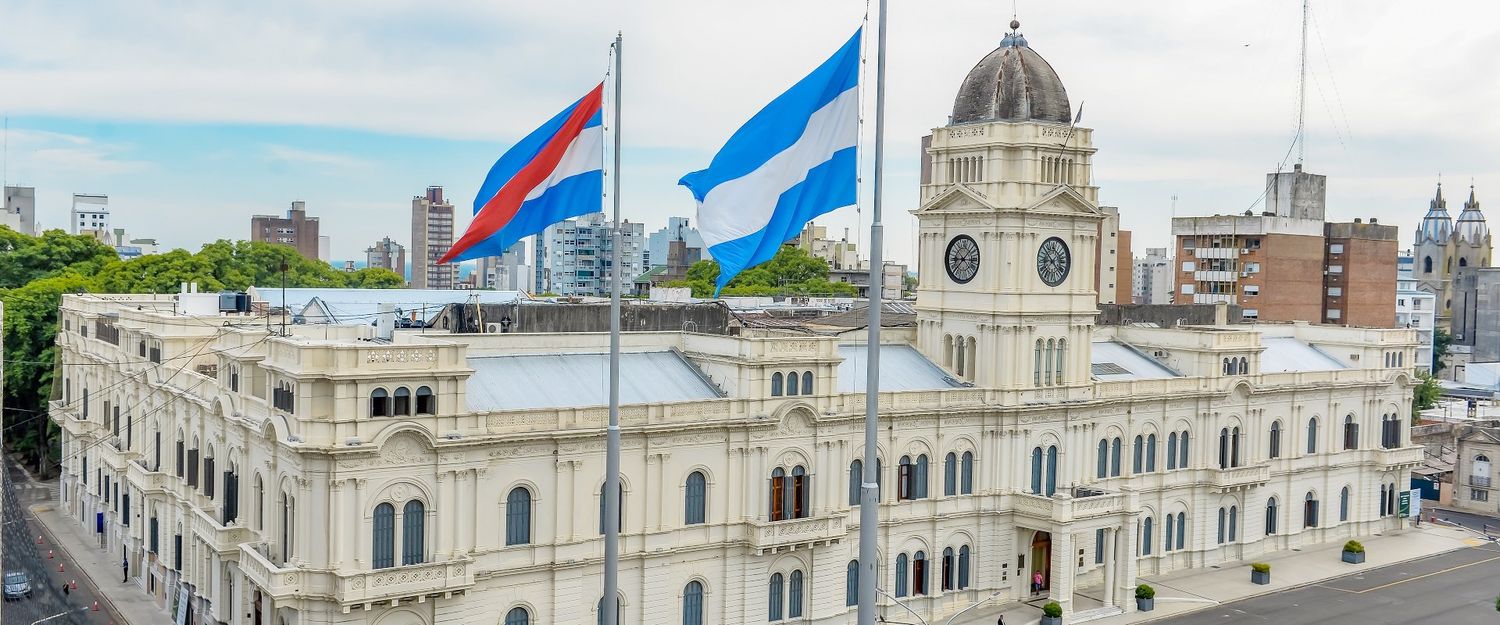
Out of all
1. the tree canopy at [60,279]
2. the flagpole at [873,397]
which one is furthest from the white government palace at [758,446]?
the flagpole at [873,397]

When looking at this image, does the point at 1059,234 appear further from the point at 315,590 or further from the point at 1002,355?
the point at 315,590

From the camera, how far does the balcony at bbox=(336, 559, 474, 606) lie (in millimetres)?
47688

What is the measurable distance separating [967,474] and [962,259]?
11044 mm

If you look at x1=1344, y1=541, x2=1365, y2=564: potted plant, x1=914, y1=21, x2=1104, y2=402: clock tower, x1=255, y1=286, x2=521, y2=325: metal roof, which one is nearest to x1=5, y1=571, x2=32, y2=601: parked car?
x1=255, y1=286, x2=521, y2=325: metal roof

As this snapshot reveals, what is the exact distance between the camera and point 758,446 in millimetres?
58344

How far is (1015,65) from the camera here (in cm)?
6800

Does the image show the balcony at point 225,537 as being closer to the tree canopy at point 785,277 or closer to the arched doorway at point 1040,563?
the arched doorway at point 1040,563

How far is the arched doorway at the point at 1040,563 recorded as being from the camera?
230 feet

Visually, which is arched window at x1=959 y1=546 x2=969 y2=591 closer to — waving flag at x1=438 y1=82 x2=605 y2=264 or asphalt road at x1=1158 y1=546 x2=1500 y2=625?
asphalt road at x1=1158 y1=546 x2=1500 y2=625

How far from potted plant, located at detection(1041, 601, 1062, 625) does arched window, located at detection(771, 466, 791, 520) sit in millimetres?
14052

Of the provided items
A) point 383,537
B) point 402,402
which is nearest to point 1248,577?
point 383,537

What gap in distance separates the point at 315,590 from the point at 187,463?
58.5 feet

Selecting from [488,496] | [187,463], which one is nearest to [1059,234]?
[488,496]

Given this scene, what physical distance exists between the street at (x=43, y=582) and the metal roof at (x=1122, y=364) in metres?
52.4
